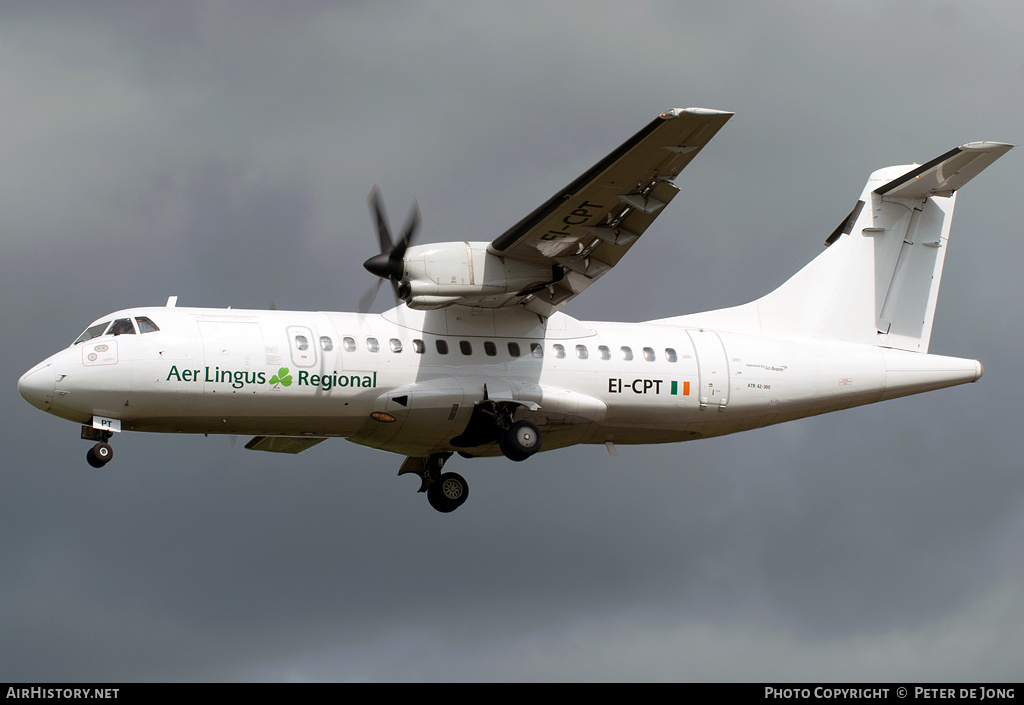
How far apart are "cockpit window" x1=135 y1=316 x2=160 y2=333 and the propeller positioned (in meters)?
3.00

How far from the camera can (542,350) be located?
76.1ft

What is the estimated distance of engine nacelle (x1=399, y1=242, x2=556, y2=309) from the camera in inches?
847

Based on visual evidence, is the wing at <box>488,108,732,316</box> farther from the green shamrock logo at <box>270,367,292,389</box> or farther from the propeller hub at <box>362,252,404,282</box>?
the green shamrock logo at <box>270,367,292,389</box>

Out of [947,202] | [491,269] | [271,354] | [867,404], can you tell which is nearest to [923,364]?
[867,404]

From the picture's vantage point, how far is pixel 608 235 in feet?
72.7

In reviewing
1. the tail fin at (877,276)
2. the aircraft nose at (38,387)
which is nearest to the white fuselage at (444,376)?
the aircraft nose at (38,387)

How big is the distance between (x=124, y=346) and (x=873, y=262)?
42.1 ft

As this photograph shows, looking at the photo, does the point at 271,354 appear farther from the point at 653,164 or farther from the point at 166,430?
the point at 653,164

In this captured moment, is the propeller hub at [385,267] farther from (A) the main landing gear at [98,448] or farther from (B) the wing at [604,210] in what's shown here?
(A) the main landing gear at [98,448]

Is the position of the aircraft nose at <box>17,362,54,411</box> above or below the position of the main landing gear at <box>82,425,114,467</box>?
above

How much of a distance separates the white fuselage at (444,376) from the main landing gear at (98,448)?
0.17m

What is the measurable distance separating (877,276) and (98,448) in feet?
43.9

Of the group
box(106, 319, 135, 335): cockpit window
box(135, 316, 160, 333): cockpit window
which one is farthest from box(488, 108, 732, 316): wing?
box(106, 319, 135, 335): cockpit window

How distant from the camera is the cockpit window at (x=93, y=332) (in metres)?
21.4
